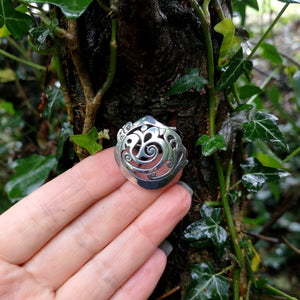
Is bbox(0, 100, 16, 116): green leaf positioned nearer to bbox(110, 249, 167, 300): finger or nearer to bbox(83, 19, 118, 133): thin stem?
bbox(83, 19, 118, 133): thin stem

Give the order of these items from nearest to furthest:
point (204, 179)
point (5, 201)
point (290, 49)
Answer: point (204, 179) → point (5, 201) → point (290, 49)

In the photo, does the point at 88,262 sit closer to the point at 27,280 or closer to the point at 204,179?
the point at 27,280

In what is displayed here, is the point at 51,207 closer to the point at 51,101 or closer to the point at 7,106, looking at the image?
the point at 51,101

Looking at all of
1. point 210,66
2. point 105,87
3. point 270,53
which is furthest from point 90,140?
point 270,53

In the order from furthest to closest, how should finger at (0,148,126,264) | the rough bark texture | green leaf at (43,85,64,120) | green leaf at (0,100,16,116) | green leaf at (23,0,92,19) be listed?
green leaf at (0,100,16,116) → green leaf at (43,85,64,120) → finger at (0,148,126,264) → the rough bark texture → green leaf at (23,0,92,19)

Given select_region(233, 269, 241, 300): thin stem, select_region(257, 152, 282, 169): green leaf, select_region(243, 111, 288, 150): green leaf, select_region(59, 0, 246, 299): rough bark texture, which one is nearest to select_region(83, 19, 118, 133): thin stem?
select_region(59, 0, 246, 299): rough bark texture

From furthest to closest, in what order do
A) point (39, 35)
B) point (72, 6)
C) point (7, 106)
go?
1. point (7, 106)
2. point (39, 35)
3. point (72, 6)

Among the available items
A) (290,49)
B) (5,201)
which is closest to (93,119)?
(5,201)
